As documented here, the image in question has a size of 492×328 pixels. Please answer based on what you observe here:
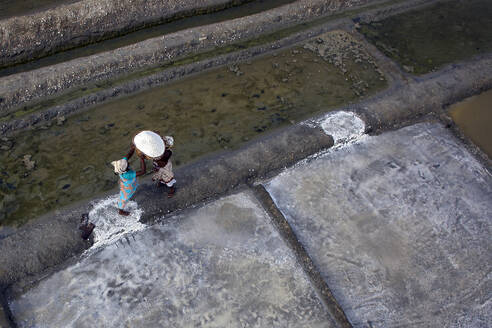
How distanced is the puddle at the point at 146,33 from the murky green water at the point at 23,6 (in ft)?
3.17

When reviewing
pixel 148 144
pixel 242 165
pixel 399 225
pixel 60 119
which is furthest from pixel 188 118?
pixel 399 225

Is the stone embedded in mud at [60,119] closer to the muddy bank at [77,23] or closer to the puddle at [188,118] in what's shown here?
the puddle at [188,118]

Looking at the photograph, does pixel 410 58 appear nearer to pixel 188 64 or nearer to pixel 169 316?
pixel 188 64

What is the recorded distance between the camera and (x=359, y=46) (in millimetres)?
5578

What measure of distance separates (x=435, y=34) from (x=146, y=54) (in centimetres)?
405

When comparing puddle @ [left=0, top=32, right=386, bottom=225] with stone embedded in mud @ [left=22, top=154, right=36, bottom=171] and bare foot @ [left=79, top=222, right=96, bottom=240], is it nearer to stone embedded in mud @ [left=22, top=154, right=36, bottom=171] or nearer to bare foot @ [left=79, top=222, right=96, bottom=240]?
stone embedded in mud @ [left=22, top=154, right=36, bottom=171]

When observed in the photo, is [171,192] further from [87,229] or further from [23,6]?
[23,6]

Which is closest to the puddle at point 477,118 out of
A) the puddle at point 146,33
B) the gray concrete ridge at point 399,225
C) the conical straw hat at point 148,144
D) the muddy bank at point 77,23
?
the gray concrete ridge at point 399,225

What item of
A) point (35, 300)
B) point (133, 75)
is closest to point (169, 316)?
point (35, 300)

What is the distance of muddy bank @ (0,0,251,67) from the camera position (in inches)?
206

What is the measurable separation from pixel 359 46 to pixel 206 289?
393cm

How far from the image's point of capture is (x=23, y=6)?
5.98 meters

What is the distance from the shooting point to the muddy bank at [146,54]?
4.60 meters

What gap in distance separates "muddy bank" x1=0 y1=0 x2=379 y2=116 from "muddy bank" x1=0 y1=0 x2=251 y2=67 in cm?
83
